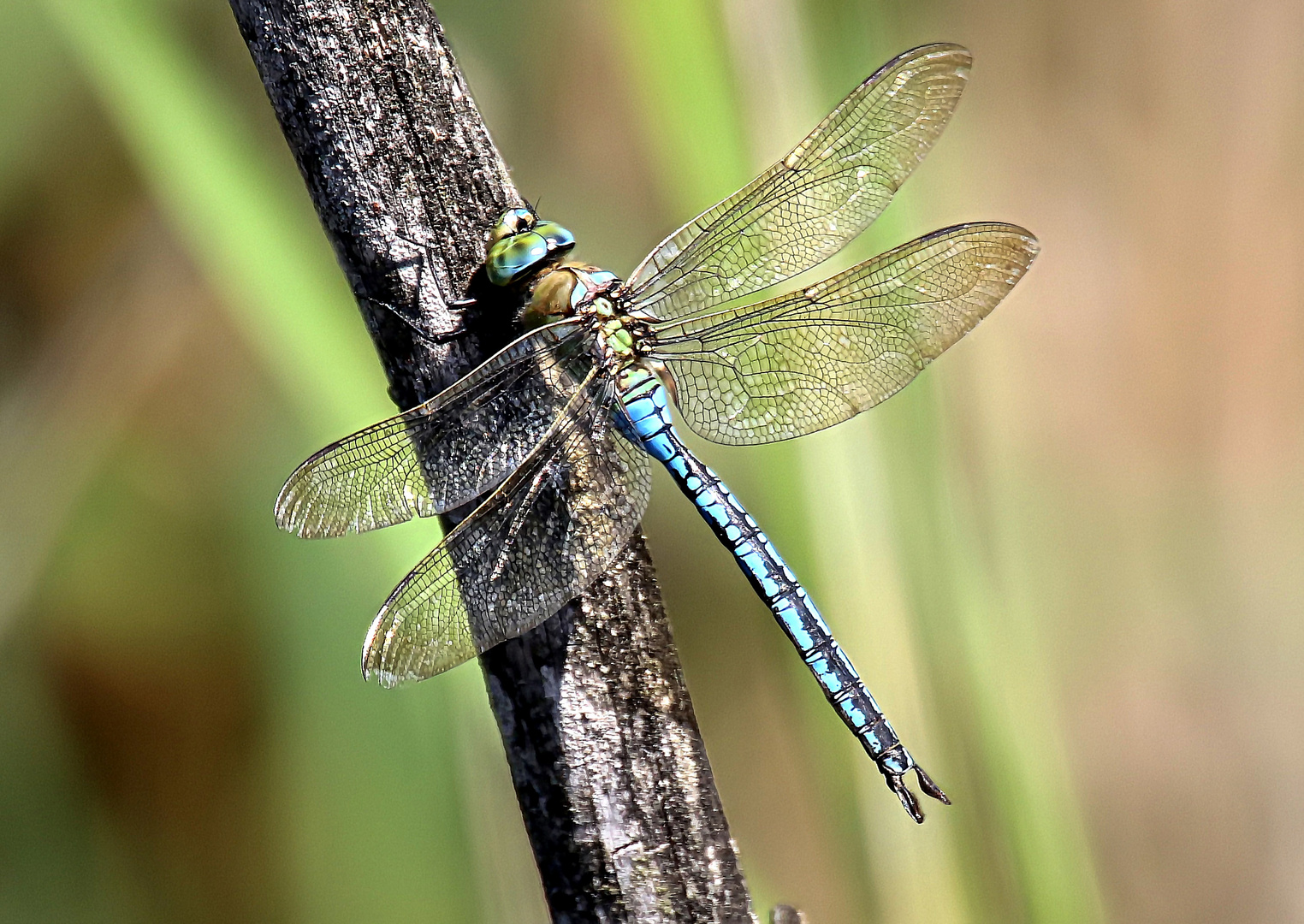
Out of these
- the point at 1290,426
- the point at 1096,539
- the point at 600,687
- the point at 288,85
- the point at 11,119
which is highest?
the point at 11,119

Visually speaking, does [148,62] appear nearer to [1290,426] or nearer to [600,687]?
[600,687]

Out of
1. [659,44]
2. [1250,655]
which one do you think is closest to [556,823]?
[659,44]

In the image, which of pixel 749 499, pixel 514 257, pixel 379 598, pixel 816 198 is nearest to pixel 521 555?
pixel 514 257

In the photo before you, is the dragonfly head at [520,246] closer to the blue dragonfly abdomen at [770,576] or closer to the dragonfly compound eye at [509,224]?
the dragonfly compound eye at [509,224]

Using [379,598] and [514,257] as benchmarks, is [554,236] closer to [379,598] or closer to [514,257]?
[514,257]

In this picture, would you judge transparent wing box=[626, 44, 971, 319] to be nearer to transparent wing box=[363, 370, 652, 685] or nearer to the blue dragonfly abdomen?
the blue dragonfly abdomen

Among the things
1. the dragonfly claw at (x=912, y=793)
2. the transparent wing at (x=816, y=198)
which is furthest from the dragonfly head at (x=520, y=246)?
the dragonfly claw at (x=912, y=793)
